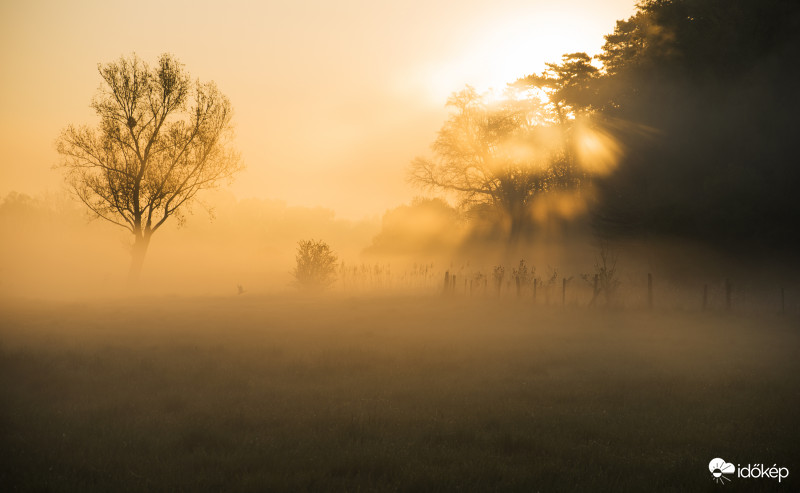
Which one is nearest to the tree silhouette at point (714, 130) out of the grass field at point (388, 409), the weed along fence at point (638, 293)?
the weed along fence at point (638, 293)

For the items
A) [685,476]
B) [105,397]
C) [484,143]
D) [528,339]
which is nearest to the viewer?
[685,476]

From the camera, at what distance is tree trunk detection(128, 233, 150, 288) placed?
4041cm

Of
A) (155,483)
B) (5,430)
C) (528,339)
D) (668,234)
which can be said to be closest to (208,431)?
(155,483)

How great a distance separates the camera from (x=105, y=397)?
11352 millimetres

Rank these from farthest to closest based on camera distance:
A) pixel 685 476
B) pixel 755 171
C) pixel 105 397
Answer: pixel 755 171 < pixel 105 397 < pixel 685 476

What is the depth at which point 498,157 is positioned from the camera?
52.5 m

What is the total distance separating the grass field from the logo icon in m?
0.11

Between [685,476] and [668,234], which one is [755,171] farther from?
[685,476]

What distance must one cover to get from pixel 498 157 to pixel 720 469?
46.3 meters

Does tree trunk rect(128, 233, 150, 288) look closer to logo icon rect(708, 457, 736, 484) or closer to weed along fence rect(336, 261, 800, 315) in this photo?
weed along fence rect(336, 261, 800, 315)

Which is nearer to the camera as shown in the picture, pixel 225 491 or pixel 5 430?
pixel 225 491

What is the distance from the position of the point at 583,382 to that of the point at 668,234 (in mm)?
22917

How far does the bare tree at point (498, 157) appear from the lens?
50163 millimetres

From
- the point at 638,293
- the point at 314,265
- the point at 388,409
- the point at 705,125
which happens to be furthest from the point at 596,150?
the point at 388,409
